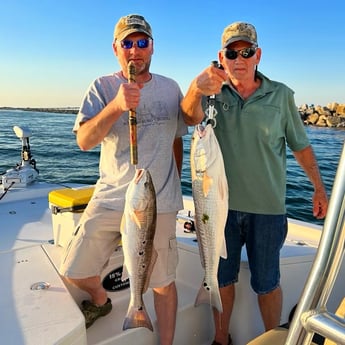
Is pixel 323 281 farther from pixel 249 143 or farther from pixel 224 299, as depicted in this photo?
pixel 224 299

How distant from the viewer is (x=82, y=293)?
9.98 feet

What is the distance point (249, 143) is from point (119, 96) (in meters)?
1.02

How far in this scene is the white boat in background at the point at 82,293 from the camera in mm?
2250

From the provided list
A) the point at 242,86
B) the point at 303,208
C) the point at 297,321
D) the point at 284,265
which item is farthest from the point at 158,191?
the point at 303,208

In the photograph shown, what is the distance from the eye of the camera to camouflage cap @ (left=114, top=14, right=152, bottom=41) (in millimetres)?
2346

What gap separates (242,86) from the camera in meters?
2.71

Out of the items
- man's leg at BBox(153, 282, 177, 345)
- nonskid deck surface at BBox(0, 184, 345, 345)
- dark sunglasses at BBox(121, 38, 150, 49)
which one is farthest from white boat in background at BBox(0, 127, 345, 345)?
dark sunglasses at BBox(121, 38, 150, 49)

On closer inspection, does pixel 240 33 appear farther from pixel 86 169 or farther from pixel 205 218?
pixel 86 169

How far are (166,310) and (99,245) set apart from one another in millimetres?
663

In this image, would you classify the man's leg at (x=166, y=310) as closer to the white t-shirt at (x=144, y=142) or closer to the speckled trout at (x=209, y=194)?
the speckled trout at (x=209, y=194)

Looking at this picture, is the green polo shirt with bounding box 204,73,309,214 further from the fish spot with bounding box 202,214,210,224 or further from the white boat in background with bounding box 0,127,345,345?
the white boat in background with bounding box 0,127,345,345

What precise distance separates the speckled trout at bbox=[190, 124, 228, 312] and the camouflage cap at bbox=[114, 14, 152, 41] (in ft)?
2.37

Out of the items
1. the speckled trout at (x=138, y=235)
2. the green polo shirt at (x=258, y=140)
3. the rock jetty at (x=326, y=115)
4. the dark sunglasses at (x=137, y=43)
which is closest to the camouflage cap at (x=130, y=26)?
the dark sunglasses at (x=137, y=43)

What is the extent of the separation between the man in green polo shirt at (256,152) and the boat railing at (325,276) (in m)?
1.52
